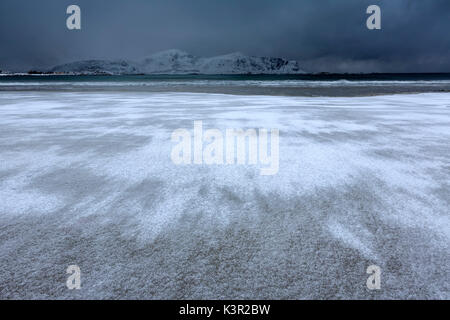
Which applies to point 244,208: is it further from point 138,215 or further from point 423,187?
point 423,187

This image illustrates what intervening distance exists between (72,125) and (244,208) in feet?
15.2

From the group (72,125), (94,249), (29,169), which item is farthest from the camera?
(72,125)

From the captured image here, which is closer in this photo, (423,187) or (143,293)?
(143,293)

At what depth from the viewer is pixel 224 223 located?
1.90 m

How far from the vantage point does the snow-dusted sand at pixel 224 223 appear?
137 centimetres

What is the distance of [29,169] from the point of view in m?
2.91

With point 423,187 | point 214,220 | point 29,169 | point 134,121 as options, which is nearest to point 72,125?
point 134,121

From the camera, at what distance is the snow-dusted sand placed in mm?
1374

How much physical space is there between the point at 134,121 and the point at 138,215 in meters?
4.17
